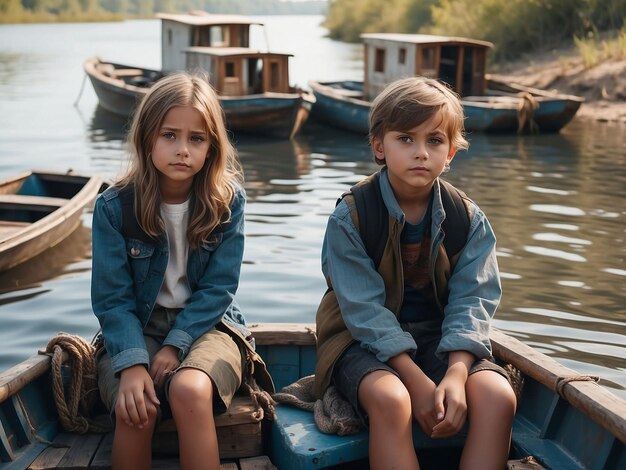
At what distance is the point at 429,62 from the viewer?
17.0 meters

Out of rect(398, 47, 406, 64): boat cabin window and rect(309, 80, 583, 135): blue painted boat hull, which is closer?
rect(309, 80, 583, 135): blue painted boat hull

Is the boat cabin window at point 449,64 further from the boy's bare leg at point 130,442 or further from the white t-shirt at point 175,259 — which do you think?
the boy's bare leg at point 130,442

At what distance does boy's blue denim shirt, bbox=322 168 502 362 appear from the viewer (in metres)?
3.15

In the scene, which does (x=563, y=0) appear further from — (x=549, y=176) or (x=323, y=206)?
(x=323, y=206)

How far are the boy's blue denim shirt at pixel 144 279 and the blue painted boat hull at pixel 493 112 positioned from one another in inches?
476

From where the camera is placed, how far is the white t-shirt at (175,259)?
11.2 ft

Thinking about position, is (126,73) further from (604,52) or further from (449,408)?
(449,408)

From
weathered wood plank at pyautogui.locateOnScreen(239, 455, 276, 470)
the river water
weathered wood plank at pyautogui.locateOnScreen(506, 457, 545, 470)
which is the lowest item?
the river water

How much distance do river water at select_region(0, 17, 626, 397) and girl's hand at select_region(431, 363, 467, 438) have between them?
2.48 metres

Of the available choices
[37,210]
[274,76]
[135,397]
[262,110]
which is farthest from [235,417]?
[274,76]

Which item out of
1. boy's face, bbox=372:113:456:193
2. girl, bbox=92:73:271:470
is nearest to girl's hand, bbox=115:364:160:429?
girl, bbox=92:73:271:470

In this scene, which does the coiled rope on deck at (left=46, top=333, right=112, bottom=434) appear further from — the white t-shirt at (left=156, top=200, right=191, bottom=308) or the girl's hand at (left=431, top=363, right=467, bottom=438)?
the girl's hand at (left=431, top=363, right=467, bottom=438)

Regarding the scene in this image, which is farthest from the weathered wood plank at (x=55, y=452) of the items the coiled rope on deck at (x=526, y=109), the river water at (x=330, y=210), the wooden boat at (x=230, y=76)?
the coiled rope on deck at (x=526, y=109)

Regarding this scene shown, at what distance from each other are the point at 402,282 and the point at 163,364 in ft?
2.75
